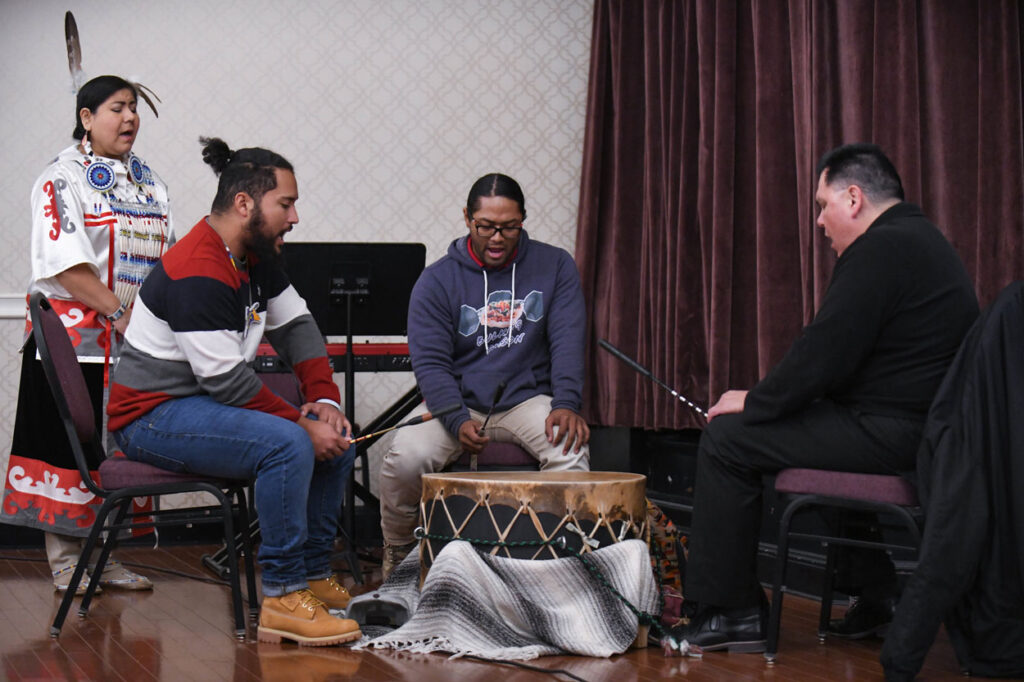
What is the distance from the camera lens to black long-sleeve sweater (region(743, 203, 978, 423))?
2.50 meters

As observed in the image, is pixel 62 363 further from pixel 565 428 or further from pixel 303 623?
pixel 565 428

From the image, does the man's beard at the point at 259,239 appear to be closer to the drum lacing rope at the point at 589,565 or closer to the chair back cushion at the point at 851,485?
the drum lacing rope at the point at 589,565

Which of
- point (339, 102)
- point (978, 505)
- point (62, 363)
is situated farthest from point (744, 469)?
point (339, 102)

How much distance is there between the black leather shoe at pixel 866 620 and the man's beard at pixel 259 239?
176 cm

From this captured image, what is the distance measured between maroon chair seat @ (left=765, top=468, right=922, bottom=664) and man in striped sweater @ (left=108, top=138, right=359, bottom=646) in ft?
3.39

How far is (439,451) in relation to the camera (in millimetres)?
3320

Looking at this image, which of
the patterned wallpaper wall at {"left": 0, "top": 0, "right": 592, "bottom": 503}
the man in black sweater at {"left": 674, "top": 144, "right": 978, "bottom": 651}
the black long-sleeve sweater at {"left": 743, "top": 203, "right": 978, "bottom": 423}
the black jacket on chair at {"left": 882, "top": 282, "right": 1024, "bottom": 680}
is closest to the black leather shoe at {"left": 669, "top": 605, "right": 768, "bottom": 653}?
the man in black sweater at {"left": 674, "top": 144, "right": 978, "bottom": 651}

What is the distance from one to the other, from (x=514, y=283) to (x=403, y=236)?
1481 mm

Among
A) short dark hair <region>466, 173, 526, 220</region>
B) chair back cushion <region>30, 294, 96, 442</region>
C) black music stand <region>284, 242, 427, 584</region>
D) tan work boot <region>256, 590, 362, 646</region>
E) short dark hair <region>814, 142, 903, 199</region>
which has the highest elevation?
short dark hair <region>466, 173, 526, 220</region>

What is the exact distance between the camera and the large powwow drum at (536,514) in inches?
105

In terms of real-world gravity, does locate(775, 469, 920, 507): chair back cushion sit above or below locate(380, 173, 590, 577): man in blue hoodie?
below

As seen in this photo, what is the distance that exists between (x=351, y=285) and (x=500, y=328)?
65cm

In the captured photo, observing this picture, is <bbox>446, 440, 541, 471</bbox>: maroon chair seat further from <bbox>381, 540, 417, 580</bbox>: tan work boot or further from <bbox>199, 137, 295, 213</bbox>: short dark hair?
<bbox>199, 137, 295, 213</bbox>: short dark hair

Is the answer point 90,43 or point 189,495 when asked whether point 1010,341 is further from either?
point 90,43
